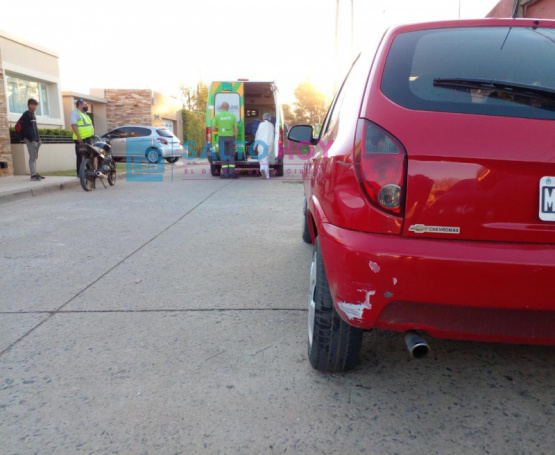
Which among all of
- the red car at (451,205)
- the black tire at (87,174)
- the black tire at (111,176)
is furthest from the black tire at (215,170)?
the red car at (451,205)

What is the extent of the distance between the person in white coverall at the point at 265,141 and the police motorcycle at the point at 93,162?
394cm

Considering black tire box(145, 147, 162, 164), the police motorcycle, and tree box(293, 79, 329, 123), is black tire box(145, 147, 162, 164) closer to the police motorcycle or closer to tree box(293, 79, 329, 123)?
the police motorcycle

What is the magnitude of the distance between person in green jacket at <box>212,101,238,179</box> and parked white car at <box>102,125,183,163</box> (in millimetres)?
8089

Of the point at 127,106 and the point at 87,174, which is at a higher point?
the point at 127,106

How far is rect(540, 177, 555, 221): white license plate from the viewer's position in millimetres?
1796

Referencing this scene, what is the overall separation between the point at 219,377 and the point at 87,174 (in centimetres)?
888

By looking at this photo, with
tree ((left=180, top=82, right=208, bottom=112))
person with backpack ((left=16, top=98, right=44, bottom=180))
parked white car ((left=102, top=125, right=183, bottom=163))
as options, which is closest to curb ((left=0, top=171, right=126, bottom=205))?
person with backpack ((left=16, top=98, right=44, bottom=180))

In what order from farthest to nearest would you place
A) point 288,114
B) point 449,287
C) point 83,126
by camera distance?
point 288,114 → point 83,126 → point 449,287

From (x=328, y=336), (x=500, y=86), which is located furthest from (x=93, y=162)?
(x=500, y=86)

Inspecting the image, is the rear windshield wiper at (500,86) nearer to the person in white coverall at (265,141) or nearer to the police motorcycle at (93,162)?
the police motorcycle at (93,162)

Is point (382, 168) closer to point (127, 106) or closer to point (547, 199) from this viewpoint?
point (547, 199)

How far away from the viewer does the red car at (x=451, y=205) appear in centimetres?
179

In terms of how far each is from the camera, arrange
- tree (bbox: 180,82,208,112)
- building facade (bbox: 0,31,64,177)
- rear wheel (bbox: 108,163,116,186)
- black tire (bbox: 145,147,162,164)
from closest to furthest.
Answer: rear wheel (bbox: 108,163,116,186), building facade (bbox: 0,31,64,177), black tire (bbox: 145,147,162,164), tree (bbox: 180,82,208,112)

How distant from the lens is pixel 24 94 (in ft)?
52.0
